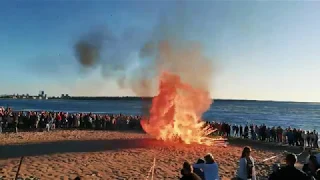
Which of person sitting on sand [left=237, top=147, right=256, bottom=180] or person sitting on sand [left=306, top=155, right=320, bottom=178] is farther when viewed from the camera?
person sitting on sand [left=237, top=147, right=256, bottom=180]

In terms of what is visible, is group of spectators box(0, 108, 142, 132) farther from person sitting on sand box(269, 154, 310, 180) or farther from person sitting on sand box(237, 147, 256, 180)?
person sitting on sand box(269, 154, 310, 180)

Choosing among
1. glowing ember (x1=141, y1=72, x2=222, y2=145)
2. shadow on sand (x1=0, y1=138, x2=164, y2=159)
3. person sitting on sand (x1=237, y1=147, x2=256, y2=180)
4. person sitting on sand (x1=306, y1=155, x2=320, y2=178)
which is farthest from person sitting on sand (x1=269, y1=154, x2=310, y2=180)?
glowing ember (x1=141, y1=72, x2=222, y2=145)

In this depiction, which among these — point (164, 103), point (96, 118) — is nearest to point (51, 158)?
point (164, 103)

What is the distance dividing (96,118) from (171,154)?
15.4 meters

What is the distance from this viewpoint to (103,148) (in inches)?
807

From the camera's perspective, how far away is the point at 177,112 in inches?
930

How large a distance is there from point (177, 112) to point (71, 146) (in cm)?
773

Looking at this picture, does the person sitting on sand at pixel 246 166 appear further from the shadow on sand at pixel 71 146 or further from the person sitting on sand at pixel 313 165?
the shadow on sand at pixel 71 146

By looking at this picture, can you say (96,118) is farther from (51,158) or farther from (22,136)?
(51,158)

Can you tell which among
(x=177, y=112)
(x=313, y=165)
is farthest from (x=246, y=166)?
(x=177, y=112)

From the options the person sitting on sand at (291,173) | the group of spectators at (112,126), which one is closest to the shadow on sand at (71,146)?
the group of spectators at (112,126)

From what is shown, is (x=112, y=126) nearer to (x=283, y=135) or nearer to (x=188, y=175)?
(x=283, y=135)

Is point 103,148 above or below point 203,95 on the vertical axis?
below

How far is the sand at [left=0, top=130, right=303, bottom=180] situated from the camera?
14180 millimetres
